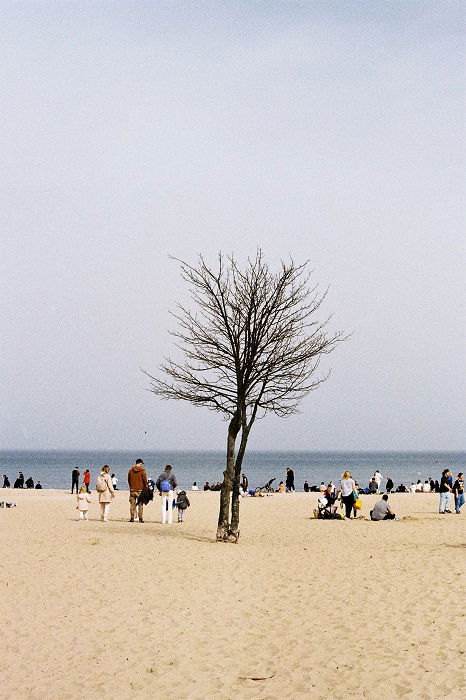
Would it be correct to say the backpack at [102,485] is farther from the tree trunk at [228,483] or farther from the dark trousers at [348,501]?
the dark trousers at [348,501]

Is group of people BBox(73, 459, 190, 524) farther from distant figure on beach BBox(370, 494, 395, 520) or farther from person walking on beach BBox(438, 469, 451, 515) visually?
person walking on beach BBox(438, 469, 451, 515)

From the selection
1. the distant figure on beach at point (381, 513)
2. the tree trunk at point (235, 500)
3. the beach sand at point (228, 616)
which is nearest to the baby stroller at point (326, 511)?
the distant figure on beach at point (381, 513)

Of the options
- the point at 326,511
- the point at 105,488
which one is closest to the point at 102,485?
the point at 105,488

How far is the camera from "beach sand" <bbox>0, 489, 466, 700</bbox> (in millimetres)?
8891

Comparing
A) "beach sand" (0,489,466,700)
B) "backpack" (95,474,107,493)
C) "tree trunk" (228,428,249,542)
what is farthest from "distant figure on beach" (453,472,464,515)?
"backpack" (95,474,107,493)

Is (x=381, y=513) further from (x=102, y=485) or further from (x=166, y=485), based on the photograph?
(x=102, y=485)

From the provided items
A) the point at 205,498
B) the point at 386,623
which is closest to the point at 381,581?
the point at 386,623

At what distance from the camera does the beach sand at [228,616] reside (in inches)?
350

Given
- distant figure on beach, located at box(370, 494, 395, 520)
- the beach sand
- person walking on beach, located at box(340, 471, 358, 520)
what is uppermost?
person walking on beach, located at box(340, 471, 358, 520)

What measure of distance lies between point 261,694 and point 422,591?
541cm

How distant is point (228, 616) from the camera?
11719 millimetres

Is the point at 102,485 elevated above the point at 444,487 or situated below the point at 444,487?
above

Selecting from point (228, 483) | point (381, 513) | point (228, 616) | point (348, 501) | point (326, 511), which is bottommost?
point (228, 616)

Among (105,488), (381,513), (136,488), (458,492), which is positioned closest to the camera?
(105,488)
